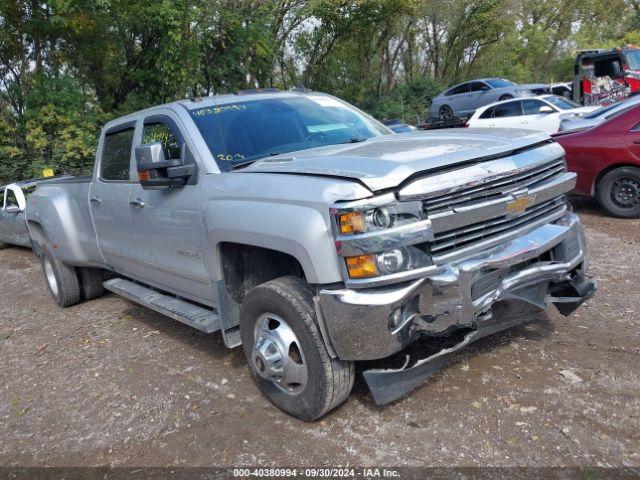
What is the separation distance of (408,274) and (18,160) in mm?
13837

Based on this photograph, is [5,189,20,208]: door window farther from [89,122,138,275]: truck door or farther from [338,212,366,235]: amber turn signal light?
[338,212,366,235]: amber turn signal light

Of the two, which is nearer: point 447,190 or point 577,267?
point 447,190

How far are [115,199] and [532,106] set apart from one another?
1170 centimetres

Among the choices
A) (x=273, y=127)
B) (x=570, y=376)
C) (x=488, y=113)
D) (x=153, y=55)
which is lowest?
(x=570, y=376)

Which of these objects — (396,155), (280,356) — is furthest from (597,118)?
(280,356)

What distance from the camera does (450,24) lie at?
27.5m

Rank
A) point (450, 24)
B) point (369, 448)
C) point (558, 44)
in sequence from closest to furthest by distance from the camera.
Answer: point (369, 448) < point (450, 24) < point (558, 44)

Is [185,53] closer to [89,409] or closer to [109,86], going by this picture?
[109,86]

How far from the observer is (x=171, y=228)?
13.1 feet

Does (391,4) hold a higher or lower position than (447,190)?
higher

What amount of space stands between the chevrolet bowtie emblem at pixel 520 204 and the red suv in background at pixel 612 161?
14.8 ft

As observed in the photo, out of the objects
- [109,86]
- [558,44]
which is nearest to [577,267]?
[109,86]

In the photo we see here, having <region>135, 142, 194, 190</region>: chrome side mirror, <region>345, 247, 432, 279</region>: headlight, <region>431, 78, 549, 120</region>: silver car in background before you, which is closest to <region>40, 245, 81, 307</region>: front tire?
<region>135, 142, 194, 190</region>: chrome side mirror

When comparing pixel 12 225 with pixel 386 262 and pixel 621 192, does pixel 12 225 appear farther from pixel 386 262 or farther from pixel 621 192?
pixel 621 192
